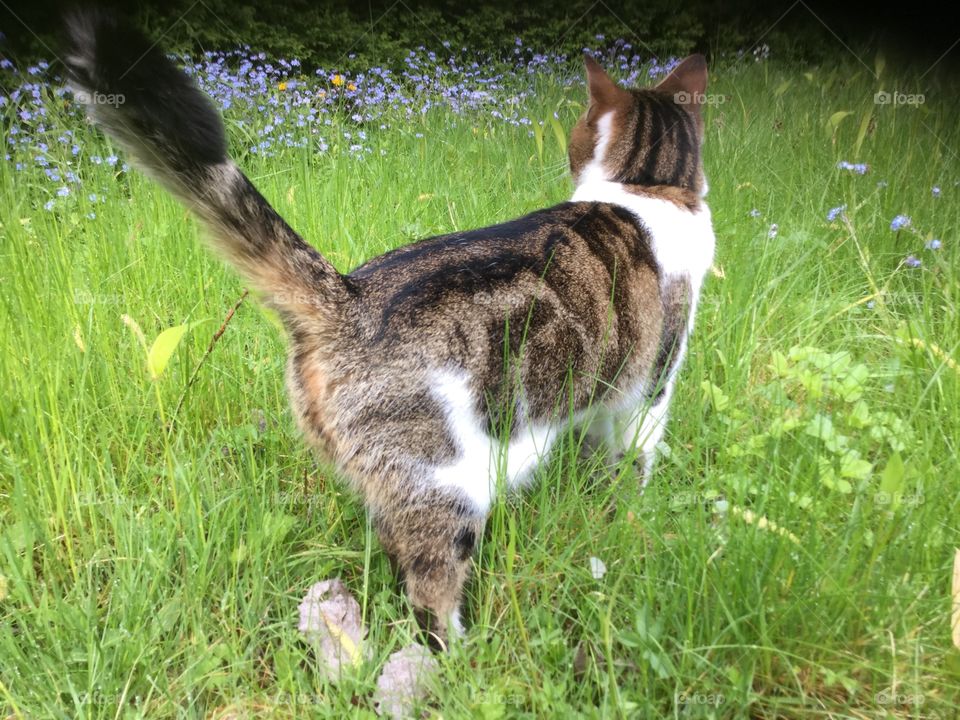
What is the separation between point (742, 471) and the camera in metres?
1.42

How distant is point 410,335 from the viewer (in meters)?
1.44

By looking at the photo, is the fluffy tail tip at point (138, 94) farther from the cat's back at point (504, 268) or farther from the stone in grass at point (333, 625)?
the stone in grass at point (333, 625)

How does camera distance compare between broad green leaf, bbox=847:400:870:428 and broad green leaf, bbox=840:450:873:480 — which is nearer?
broad green leaf, bbox=840:450:873:480

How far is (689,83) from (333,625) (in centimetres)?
203

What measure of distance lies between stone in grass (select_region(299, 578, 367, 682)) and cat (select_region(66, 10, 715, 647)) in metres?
0.13

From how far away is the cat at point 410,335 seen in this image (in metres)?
1.40

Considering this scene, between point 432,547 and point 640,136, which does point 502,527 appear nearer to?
point 432,547

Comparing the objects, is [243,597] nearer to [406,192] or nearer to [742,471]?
[742,471]

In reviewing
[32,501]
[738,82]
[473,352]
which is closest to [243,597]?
[32,501]

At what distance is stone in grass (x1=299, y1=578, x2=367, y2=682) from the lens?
1378 millimetres

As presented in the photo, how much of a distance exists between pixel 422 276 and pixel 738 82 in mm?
4561

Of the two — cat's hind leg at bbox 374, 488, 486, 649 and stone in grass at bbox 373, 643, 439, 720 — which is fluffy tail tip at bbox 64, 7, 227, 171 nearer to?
cat's hind leg at bbox 374, 488, 486, 649

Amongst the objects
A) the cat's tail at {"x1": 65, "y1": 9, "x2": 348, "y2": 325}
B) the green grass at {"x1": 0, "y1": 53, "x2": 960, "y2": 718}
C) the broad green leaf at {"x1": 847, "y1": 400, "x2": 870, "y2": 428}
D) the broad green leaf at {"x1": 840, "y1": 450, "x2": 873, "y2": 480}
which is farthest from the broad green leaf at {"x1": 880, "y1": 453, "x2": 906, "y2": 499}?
the cat's tail at {"x1": 65, "y1": 9, "x2": 348, "y2": 325}

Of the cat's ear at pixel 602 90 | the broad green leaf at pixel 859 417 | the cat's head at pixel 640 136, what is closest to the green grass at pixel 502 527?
the broad green leaf at pixel 859 417
